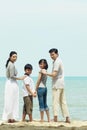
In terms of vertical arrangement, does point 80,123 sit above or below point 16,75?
→ below

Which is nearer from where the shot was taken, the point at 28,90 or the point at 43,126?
the point at 43,126

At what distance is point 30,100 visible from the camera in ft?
51.5

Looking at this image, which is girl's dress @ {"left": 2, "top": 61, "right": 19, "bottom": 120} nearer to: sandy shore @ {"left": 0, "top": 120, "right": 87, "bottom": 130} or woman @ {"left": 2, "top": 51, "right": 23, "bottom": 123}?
woman @ {"left": 2, "top": 51, "right": 23, "bottom": 123}

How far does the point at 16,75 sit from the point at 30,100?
728 millimetres

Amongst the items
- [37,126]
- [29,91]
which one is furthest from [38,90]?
[37,126]

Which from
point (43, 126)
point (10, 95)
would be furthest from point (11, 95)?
point (43, 126)

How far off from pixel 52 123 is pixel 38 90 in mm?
923

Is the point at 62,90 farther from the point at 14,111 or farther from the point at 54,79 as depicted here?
the point at 14,111

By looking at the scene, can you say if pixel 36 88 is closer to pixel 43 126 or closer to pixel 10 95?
pixel 10 95

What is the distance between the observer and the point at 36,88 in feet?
51.4

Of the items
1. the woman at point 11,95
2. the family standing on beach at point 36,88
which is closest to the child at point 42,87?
the family standing on beach at point 36,88

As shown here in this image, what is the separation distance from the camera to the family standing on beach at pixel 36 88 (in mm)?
15500

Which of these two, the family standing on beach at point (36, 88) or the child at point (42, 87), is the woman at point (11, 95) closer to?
A: the family standing on beach at point (36, 88)

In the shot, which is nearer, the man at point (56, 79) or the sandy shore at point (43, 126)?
the sandy shore at point (43, 126)
